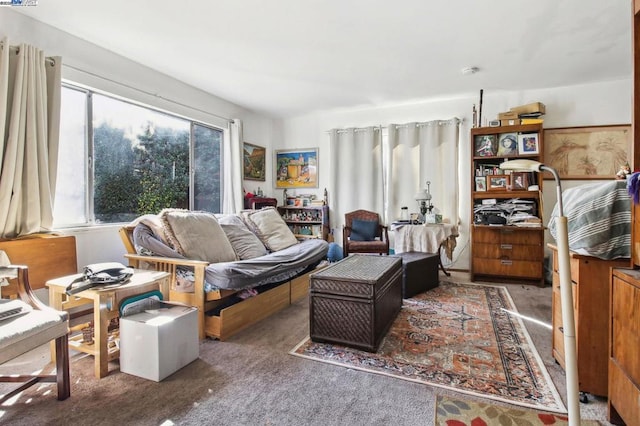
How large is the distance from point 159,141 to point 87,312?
77.3 inches

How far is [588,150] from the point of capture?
3.96 metres

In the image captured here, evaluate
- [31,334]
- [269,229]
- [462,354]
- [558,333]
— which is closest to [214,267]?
[31,334]

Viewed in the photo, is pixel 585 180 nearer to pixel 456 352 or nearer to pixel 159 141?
pixel 456 352

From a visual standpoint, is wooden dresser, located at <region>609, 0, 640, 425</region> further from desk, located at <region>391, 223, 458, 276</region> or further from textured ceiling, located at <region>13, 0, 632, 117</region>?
desk, located at <region>391, 223, 458, 276</region>

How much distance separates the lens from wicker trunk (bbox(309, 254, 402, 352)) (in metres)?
2.09

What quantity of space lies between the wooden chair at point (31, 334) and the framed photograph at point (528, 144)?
178 inches

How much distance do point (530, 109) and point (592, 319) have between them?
3131 mm

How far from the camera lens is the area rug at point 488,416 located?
1426 millimetres

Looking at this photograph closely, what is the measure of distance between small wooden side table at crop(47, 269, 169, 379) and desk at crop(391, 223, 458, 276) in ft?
9.67

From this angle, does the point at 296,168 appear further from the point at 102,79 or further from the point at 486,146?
the point at 102,79

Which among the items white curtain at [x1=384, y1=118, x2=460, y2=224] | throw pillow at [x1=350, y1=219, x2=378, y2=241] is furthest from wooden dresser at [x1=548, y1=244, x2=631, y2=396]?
throw pillow at [x1=350, y1=219, x2=378, y2=241]

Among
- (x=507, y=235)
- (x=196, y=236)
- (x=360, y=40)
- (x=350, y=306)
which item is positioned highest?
(x=360, y=40)

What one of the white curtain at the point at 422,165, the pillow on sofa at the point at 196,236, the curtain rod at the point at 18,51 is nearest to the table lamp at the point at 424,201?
the white curtain at the point at 422,165

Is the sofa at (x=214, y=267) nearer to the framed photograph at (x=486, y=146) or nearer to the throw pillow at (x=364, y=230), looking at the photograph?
the throw pillow at (x=364, y=230)
